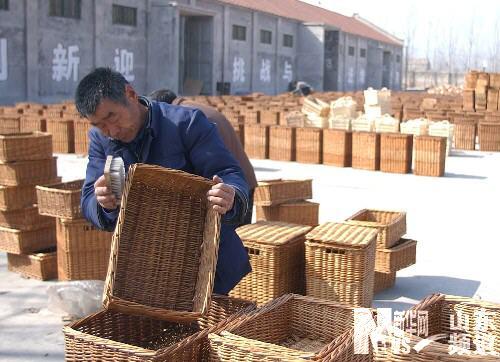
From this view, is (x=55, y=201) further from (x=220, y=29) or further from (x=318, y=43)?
(x=318, y=43)

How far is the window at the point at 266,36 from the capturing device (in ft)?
136

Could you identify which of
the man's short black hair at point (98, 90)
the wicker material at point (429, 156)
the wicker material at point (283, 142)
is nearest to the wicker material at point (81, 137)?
the wicker material at point (283, 142)

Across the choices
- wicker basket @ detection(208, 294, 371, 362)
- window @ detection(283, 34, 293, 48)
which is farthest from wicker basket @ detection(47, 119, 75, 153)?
window @ detection(283, 34, 293, 48)

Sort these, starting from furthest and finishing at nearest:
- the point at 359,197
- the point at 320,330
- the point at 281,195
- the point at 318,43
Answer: the point at 318,43
the point at 359,197
the point at 281,195
the point at 320,330

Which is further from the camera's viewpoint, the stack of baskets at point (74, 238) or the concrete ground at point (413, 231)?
the stack of baskets at point (74, 238)

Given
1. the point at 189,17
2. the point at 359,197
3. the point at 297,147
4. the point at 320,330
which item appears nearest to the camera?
the point at 320,330

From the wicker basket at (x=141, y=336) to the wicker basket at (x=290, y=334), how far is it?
0.06 metres

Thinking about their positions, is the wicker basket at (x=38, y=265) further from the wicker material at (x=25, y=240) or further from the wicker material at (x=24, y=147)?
the wicker material at (x=24, y=147)

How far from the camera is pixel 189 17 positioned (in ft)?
117

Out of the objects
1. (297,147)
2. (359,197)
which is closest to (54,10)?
(297,147)

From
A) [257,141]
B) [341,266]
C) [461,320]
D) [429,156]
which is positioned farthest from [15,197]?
[257,141]

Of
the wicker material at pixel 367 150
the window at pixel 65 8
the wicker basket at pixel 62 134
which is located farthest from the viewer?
the window at pixel 65 8

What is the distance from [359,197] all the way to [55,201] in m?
5.78

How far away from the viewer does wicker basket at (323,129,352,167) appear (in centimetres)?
1339
